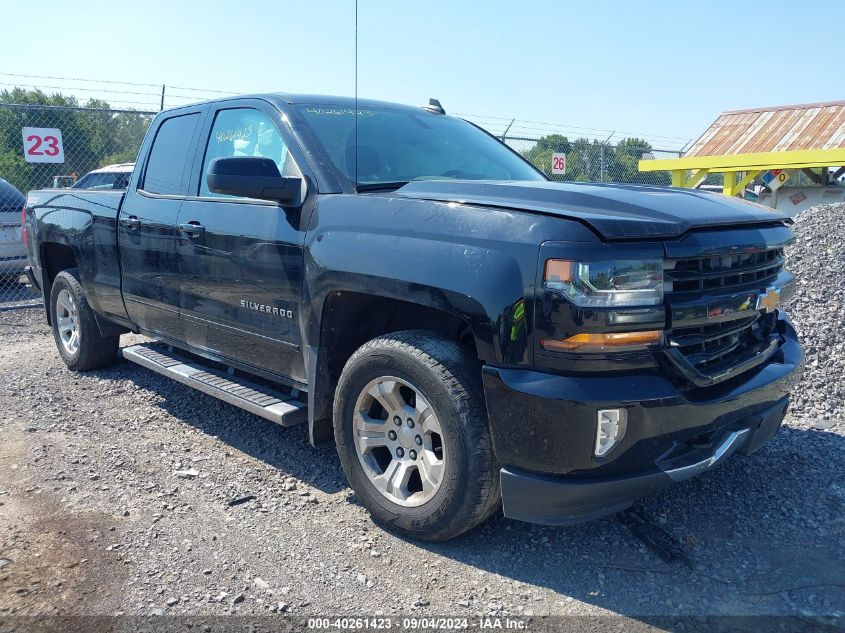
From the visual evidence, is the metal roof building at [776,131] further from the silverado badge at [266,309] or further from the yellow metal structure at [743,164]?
the silverado badge at [266,309]

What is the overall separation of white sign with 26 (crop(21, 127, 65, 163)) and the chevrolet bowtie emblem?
1091cm

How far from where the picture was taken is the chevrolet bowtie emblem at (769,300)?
121 inches

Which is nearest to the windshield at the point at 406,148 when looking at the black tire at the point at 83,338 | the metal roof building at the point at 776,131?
the black tire at the point at 83,338

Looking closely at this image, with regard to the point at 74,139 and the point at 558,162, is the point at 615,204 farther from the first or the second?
the point at 74,139

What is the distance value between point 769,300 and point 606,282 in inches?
41.7

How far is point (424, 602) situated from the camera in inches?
108

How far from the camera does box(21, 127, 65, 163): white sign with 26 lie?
35.9 ft

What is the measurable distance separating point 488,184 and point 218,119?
1.99m

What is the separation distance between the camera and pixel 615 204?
282cm

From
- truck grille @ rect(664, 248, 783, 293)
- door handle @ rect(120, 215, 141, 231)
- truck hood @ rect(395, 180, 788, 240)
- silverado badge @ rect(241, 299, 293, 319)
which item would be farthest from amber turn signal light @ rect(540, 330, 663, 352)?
door handle @ rect(120, 215, 141, 231)

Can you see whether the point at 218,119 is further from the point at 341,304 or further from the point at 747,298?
the point at 747,298

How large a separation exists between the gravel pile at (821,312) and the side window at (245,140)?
3592 mm

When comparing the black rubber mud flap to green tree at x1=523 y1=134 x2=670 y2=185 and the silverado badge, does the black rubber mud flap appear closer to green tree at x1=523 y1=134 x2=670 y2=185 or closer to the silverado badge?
the silverado badge

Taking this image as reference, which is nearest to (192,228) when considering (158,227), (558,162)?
(158,227)
